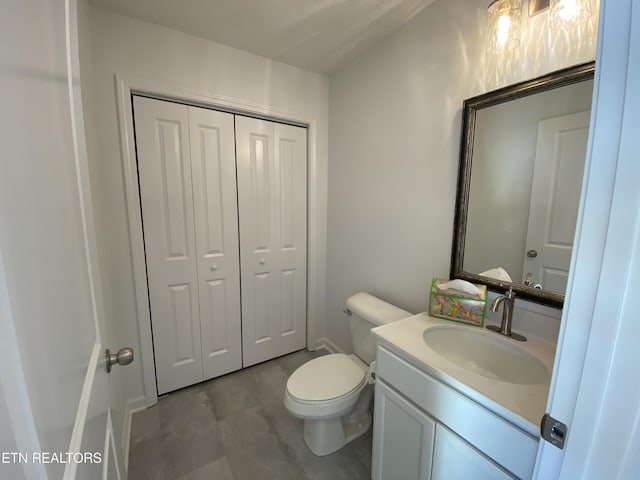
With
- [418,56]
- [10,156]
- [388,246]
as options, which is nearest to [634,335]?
[10,156]

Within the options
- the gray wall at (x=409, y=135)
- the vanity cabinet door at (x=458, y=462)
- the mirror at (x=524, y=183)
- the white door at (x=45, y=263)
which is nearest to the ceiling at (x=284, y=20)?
the gray wall at (x=409, y=135)

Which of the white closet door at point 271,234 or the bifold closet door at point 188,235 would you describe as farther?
the white closet door at point 271,234

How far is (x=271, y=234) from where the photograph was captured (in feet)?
6.79

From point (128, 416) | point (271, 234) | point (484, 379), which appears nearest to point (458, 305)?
point (484, 379)

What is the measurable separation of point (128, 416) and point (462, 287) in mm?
2041

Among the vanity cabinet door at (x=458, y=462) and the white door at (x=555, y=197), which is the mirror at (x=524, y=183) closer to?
the white door at (x=555, y=197)

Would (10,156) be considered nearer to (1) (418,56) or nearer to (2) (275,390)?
(1) (418,56)

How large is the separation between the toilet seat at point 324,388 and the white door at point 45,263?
823mm

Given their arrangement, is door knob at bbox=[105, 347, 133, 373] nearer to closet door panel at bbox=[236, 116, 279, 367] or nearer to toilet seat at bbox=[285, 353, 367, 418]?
toilet seat at bbox=[285, 353, 367, 418]

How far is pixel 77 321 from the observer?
1.68 ft

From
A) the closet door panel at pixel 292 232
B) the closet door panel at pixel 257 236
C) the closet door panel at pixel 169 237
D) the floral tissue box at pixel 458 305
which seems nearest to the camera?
the floral tissue box at pixel 458 305

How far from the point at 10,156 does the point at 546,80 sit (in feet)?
4.80

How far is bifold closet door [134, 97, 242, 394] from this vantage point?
5.31 ft

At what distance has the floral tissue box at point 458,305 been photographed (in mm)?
1146
